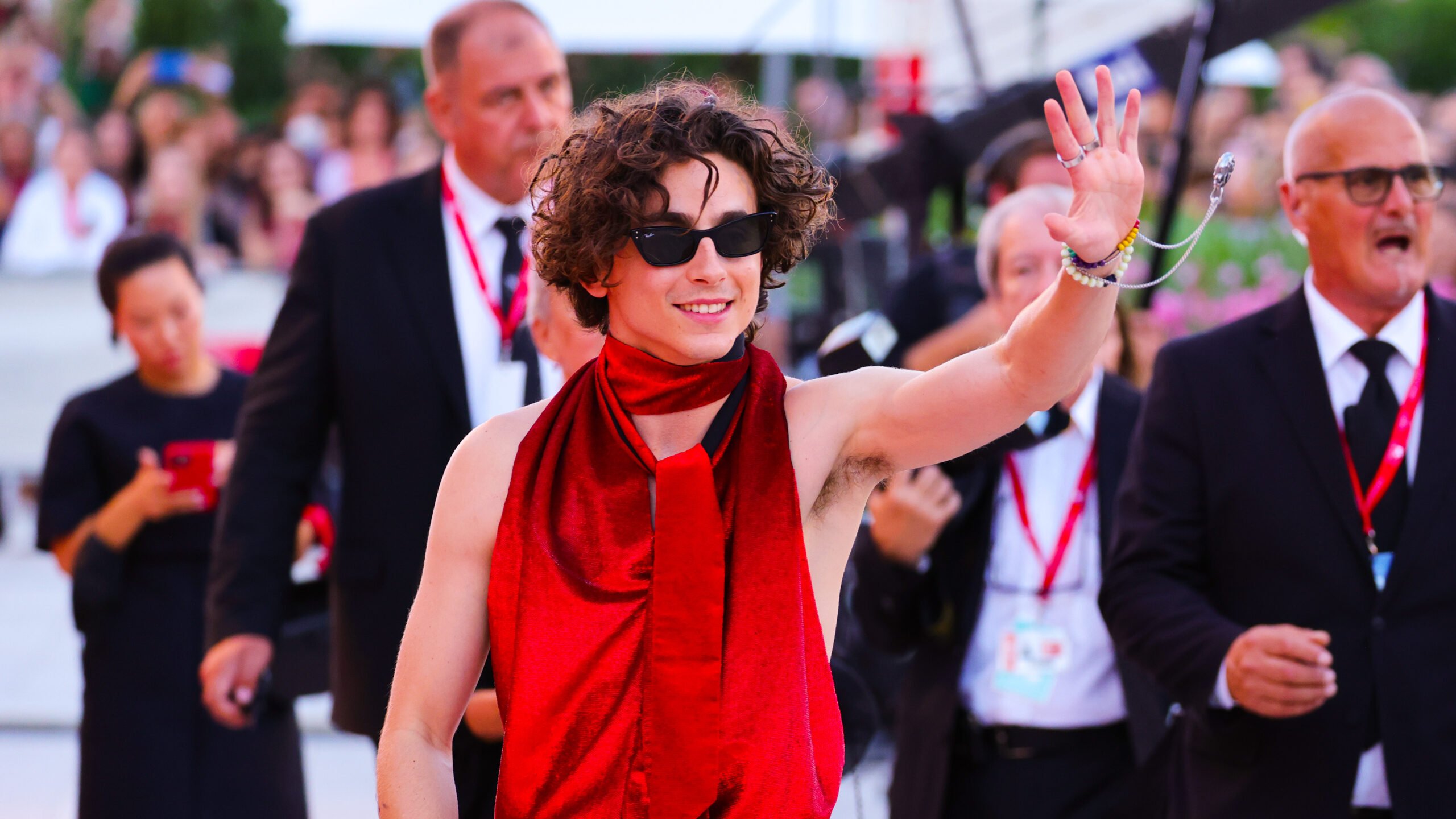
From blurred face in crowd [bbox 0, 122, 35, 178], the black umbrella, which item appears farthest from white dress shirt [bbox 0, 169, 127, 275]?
the black umbrella

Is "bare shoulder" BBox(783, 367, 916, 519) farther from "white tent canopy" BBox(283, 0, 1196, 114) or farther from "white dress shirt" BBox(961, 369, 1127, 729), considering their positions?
"white tent canopy" BBox(283, 0, 1196, 114)

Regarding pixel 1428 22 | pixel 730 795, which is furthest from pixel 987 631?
pixel 1428 22

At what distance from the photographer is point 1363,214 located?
3.43 m

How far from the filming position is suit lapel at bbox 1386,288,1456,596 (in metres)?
3.23

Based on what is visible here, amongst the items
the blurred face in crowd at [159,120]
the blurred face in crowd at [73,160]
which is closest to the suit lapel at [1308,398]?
the blurred face in crowd at [73,160]

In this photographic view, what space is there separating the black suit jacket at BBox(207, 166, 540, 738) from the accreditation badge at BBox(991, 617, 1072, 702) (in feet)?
4.40

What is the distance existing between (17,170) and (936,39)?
6577 mm

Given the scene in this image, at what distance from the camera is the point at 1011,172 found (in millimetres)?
5625

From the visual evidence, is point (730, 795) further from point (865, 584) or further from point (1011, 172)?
point (1011, 172)

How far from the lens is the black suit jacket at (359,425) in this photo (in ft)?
11.7

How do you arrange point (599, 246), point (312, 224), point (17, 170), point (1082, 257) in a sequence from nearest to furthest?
point (1082, 257) → point (599, 246) → point (312, 224) → point (17, 170)

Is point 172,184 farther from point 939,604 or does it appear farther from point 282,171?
point 939,604

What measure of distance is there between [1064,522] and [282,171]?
368 inches

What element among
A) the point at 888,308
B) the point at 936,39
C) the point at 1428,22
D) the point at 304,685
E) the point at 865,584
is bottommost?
the point at 304,685
